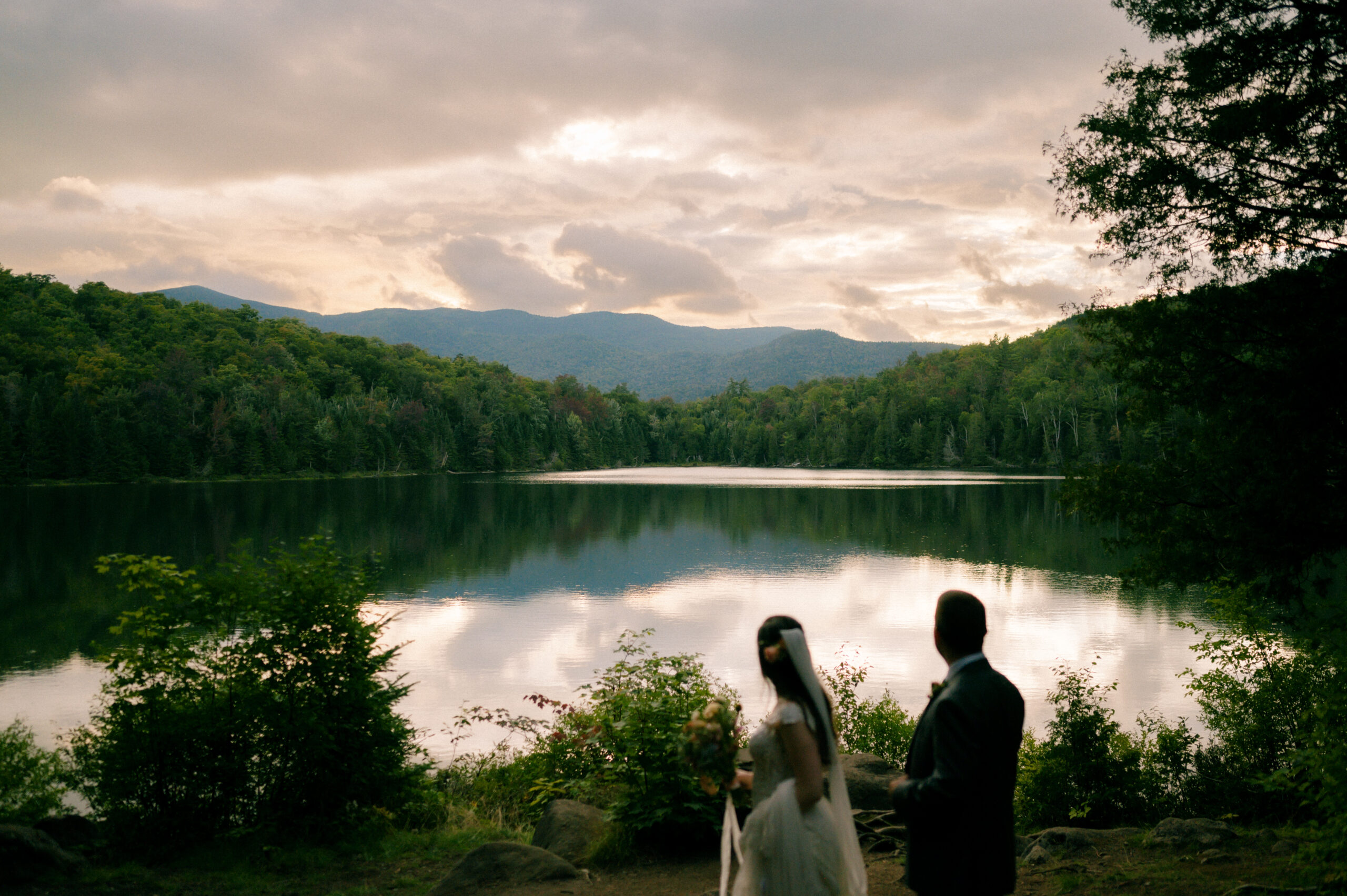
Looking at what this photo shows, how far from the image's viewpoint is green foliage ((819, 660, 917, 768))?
30.5 feet

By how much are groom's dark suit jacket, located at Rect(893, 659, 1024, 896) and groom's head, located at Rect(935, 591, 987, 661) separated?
0.24 ft

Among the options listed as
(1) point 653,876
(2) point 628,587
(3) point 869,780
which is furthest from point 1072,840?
(2) point 628,587

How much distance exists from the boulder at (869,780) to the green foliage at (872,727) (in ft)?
4.12

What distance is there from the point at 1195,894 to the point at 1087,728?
2868 millimetres

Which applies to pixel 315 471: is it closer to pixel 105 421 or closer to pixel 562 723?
pixel 105 421

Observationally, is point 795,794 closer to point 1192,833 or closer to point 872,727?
point 1192,833

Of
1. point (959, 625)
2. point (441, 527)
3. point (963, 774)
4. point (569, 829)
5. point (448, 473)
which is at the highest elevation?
point (959, 625)

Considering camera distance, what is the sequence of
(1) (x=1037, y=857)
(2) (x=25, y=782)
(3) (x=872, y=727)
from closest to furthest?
(1) (x=1037, y=857), (2) (x=25, y=782), (3) (x=872, y=727)

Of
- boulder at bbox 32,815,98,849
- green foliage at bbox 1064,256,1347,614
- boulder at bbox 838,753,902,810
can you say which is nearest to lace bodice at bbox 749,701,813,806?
boulder at bbox 838,753,902,810

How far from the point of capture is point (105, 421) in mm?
69188

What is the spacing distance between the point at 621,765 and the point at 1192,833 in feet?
13.3

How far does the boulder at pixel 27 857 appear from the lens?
5160mm

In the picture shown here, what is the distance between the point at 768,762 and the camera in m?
3.10

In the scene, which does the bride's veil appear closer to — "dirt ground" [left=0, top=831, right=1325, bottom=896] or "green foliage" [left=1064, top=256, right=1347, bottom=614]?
"dirt ground" [left=0, top=831, right=1325, bottom=896]
